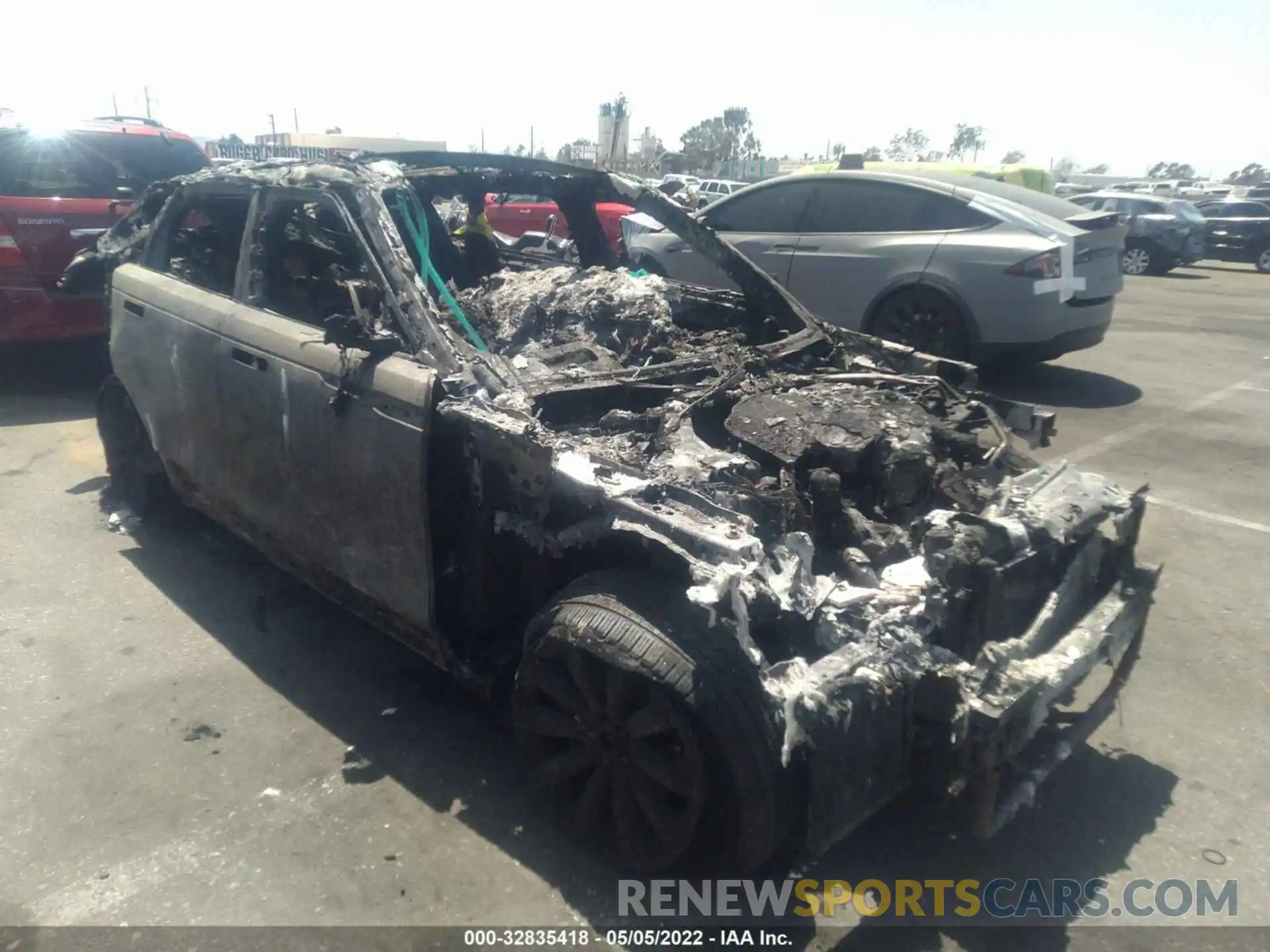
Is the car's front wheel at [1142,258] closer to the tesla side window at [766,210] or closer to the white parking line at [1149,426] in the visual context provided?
the white parking line at [1149,426]

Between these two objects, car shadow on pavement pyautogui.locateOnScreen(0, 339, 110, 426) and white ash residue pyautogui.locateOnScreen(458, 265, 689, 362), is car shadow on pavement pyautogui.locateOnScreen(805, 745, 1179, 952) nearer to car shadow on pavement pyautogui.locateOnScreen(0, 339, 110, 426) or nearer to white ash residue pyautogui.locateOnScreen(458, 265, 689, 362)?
white ash residue pyautogui.locateOnScreen(458, 265, 689, 362)

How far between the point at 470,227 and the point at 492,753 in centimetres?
318

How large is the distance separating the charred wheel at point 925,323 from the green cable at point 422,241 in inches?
182

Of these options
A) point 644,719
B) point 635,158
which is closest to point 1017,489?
point 644,719

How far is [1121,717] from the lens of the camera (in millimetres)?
3340

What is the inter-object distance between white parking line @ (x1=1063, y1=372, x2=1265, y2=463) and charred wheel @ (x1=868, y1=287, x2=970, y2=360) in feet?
3.93

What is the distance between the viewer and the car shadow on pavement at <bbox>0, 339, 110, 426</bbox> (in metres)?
6.50

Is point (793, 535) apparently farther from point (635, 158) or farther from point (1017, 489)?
point (635, 158)

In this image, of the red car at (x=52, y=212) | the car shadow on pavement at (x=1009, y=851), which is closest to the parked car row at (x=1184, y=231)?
the red car at (x=52, y=212)

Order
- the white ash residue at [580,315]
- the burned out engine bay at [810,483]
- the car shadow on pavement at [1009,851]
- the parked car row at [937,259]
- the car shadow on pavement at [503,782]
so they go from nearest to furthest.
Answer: the burned out engine bay at [810,483]
the car shadow on pavement at [1009,851]
the car shadow on pavement at [503,782]
the white ash residue at [580,315]
the parked car row at [937,259]

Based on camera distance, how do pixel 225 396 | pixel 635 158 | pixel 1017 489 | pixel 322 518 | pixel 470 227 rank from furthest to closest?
pixel 635 158 → pixel 470 227 → pixel 225 396 → pixel 322 518 → pixel 1017 489

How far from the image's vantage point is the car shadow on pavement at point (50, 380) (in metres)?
6.50

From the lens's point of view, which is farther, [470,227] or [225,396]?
[470,227]

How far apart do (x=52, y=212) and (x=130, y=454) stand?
2.59 metres
